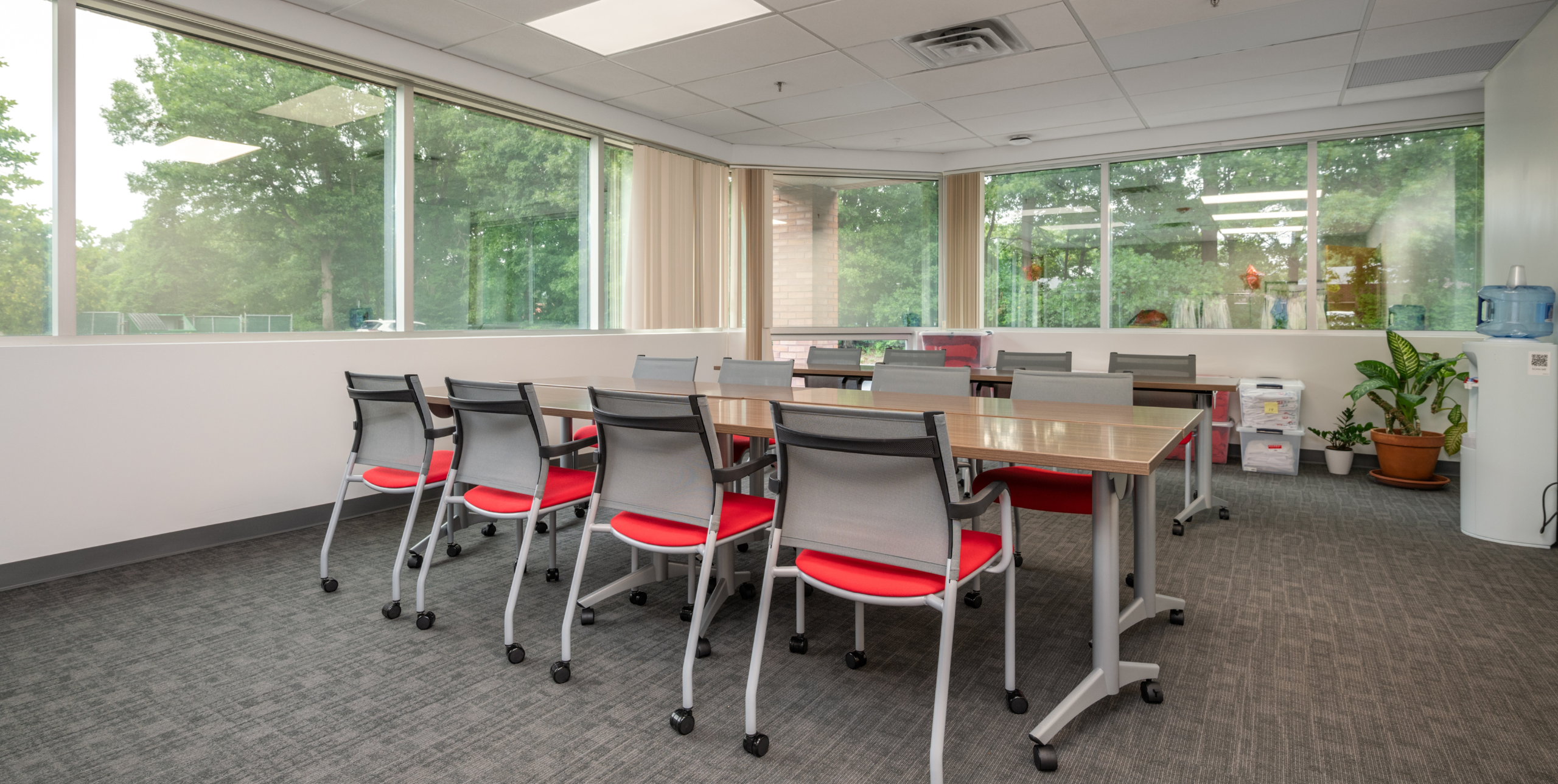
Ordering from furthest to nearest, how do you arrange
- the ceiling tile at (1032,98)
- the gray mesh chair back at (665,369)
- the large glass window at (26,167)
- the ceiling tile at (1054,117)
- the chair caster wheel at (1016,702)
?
1. the ceiling tile at (1054,117)
2. the ceiling tile at (1032,98)
3. the gray mesh chair back at (665,369)
4. the large glass window at (26,167)
5. the chair caster wheel at (1016,702)

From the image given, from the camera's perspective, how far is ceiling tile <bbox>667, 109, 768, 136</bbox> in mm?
6266

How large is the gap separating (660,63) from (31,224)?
334 centimetres

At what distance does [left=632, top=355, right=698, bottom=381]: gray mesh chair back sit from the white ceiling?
76.2 inches

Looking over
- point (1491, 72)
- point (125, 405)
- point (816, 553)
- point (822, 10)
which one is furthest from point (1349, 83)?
point (125, 405)

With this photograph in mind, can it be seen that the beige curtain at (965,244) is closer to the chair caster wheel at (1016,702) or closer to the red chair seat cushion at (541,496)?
the red chair seat cushion at (541,496)

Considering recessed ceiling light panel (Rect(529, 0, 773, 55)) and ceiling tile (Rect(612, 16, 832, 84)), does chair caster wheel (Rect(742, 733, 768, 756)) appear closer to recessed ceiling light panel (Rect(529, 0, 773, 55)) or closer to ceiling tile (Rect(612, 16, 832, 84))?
recessed ceiling light panel (Rect(529, 0, 773, 55))

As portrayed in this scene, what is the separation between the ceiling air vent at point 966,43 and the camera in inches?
174

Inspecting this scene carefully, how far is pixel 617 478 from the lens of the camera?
2416 millimetres

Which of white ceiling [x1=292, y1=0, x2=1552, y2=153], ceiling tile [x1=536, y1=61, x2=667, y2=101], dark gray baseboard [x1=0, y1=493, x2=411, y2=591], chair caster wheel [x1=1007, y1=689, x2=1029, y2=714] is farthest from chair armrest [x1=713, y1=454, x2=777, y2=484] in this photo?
Result: ceiling tile [x1=536, y1=61, x2=667, y2=101]

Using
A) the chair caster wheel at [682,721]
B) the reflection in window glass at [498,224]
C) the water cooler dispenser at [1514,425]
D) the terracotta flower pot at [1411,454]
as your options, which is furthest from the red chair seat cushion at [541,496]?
the terracotta flower pot at [1411,454]

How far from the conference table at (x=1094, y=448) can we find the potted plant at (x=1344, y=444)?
3872 millimetres

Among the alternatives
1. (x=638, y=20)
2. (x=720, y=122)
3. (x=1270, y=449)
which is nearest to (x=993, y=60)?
(x=638, y=20)

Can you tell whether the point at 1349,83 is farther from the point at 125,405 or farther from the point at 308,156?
the point at 125,405

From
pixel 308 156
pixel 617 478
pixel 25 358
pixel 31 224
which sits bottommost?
pixel 617 478
